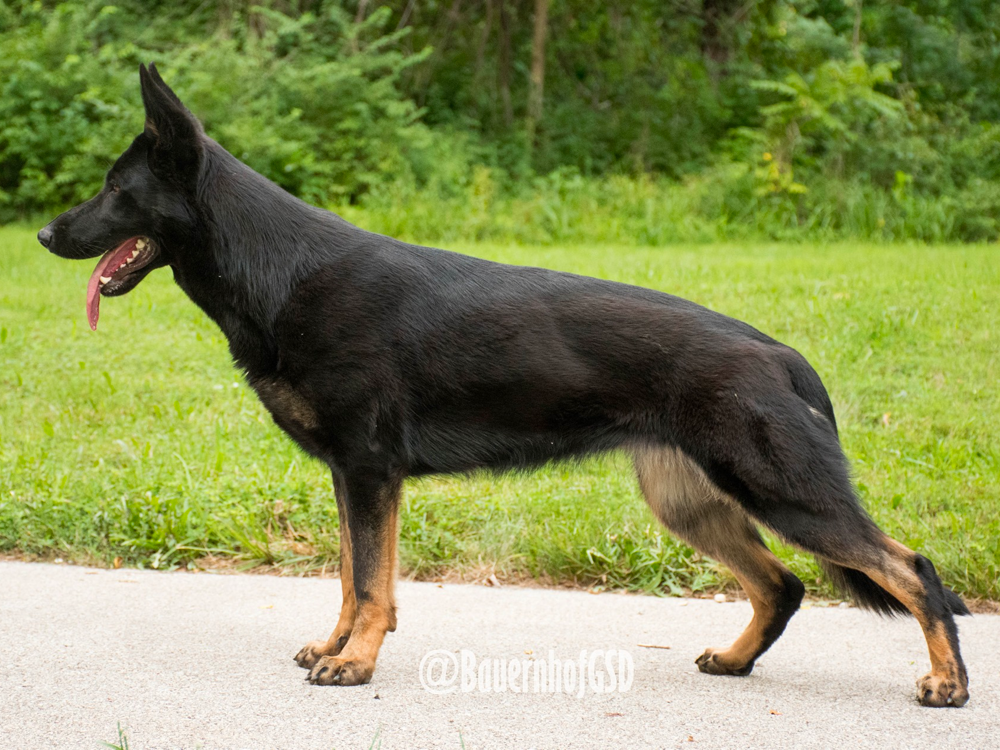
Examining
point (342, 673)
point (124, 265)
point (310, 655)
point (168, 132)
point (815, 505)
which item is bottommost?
point (310, 655)

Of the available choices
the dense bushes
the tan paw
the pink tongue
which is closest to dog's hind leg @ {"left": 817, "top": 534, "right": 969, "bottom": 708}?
the tan paw

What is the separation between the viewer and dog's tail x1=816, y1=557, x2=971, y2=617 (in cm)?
325

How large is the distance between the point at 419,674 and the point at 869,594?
5.09 ft

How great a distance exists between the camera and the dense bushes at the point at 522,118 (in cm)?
1302

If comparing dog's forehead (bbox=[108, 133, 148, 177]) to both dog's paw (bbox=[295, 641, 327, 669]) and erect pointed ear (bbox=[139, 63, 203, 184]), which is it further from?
dog's paw (bbox=[295, 641, 327, 669])

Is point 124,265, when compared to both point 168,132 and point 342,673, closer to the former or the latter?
point 168,132

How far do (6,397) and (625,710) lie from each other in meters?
5.09

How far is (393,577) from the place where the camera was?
3430 mm

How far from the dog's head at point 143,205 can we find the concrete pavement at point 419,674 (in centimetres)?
134

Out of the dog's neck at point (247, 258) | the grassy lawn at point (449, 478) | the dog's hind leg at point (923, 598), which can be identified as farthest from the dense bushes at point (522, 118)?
the dog's hind leg at point (923, 598)

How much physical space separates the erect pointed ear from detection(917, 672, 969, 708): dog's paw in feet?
9.84

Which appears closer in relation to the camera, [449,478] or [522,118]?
[449,478]

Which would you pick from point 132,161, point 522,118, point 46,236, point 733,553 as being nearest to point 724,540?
point 733,553

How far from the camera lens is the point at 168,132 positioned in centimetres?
344
